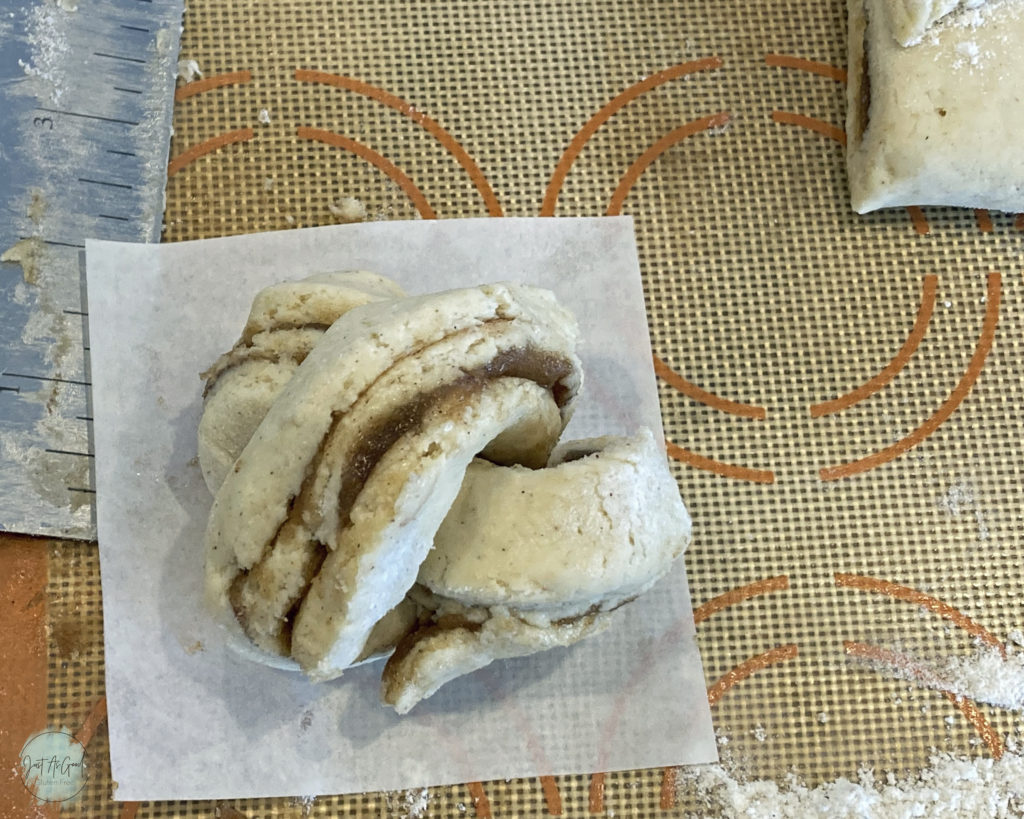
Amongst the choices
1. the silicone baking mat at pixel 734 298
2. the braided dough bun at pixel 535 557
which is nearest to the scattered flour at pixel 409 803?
the silicone baking mat at pixel 734 298

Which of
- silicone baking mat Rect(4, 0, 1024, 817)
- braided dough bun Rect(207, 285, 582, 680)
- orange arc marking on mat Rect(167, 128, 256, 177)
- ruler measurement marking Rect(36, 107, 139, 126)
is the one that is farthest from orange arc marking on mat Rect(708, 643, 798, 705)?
ruler measurement marking Rect(36, 107, 139, 126)

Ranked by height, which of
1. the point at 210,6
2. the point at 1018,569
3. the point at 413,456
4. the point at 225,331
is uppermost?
the point at 210,6

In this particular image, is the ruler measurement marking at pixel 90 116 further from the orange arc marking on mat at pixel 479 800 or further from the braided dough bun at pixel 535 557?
the orange arc marking on mat at pixel 479 800

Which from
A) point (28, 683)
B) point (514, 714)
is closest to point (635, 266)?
point (514, 714)

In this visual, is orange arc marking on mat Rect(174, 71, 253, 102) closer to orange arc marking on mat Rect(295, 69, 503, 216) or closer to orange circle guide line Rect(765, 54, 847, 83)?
orange arc marking on mat Rect(295, 69, 503, 216)

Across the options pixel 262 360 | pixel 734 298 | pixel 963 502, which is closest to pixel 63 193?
pixel 262 360

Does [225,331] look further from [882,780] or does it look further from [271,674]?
[882,780]
